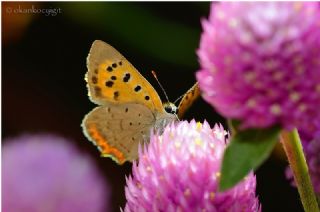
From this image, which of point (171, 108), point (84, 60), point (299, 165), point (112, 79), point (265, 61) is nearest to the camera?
point (265, 61)

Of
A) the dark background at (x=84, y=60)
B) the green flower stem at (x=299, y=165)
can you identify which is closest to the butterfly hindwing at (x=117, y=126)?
the green flower stem at (x=299, y=165)

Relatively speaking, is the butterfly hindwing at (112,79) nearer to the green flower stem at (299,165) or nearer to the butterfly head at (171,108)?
the butterfly head at (171,108)

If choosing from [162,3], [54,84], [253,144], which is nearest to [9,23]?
[54,84]

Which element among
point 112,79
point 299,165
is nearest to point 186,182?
point 299,165

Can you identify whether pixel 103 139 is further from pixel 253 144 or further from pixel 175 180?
pixel 253 144

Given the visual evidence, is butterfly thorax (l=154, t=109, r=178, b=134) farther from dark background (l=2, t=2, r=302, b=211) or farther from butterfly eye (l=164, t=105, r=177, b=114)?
dark background (l=2, t=2, r=302, b=211)

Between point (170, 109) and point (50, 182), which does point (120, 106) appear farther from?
point (50, 182)
